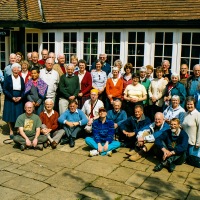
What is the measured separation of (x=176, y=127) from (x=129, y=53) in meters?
5.62

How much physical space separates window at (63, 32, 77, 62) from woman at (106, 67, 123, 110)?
Answer: 14.7 feet

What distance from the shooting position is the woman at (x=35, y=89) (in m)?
7.18

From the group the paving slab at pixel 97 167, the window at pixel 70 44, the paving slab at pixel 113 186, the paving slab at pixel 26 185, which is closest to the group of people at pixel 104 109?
the paving slab at pixel 97 167

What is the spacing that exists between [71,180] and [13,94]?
2.99 meters

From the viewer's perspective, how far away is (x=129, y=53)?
10758mm

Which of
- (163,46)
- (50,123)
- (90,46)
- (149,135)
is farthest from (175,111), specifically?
(90,46)

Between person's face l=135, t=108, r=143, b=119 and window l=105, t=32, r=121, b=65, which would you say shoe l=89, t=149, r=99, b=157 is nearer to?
person's face l=135, t=108, r=143, b=119

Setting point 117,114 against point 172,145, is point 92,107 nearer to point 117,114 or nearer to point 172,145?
point 117,114

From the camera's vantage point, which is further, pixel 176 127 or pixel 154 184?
pixel 176 127

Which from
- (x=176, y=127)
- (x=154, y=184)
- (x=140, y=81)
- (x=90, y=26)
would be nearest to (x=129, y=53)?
(x=90, y=26)

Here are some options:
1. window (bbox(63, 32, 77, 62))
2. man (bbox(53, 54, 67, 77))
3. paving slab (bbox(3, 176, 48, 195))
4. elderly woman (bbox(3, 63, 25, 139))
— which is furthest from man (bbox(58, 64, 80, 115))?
window (bbox(63, 32, 77, 62))

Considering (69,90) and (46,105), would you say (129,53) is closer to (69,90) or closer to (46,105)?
(69,90)

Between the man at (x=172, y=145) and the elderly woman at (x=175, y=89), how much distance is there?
3.88 ft

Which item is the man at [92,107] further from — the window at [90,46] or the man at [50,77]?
the window at [90,46]
